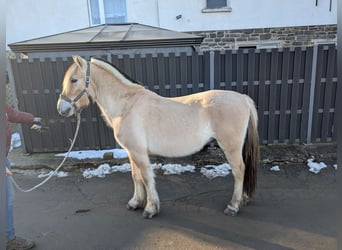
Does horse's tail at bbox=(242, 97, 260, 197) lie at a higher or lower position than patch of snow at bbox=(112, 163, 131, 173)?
higher

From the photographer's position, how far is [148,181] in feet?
9.65

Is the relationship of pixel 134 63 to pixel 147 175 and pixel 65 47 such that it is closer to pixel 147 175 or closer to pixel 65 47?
pixel 65 47

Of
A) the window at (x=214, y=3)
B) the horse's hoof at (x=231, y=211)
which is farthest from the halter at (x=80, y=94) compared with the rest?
the window at (x=214, y=3)

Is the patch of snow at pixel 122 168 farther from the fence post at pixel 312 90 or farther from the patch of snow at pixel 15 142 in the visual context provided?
the fence post at pixel 312 90

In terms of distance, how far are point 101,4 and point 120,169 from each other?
7.86m

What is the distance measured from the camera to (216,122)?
287 centimetres

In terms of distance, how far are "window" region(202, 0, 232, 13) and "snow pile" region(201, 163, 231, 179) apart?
7289mm

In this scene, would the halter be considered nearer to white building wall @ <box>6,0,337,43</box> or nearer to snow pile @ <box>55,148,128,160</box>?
snow pile @ <box>55,148,128,160</box>

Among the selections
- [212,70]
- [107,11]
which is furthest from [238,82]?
[107,11]

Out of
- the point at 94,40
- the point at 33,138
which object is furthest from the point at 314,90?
the point at 33,138

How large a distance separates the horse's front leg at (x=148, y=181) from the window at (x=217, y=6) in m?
8.32

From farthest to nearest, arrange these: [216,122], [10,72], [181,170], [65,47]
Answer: [65,47], [10,72], [181,170], [216,122]

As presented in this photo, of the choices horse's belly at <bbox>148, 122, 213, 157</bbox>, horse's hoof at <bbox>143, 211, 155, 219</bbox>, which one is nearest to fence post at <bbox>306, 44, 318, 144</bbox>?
horse's belly at <bbox>148, 122, 213, 157</bbox>

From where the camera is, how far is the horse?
9.39 feet
